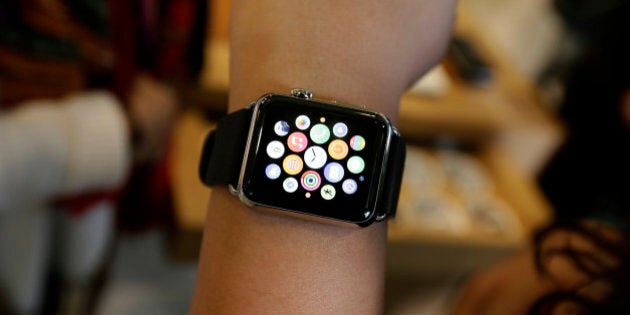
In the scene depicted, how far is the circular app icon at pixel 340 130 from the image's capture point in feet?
1.08

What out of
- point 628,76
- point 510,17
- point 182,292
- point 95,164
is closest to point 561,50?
point 510,17

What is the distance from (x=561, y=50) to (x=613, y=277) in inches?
67.4

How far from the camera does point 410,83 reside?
347 mm

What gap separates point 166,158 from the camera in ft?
2.75

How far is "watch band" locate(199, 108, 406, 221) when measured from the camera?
0.33m

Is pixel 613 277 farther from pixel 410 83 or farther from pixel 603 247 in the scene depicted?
pixel 410 83

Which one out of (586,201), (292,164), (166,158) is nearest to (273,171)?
(292,164)

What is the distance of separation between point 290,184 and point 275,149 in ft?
0.08

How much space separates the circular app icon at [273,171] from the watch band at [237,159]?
0.06 ft

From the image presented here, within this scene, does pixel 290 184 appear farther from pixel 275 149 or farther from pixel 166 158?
pixel 166 158

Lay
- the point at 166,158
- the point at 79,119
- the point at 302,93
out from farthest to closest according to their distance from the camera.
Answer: the point at 166,158 < the point at 79,119 < the point at 302,93

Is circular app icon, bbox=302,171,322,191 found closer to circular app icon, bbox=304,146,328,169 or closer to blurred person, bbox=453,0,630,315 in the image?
circular app icon, bbox=304,146,328,169

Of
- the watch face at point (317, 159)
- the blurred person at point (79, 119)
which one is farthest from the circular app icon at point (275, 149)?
the blurred person at point (79, 119)

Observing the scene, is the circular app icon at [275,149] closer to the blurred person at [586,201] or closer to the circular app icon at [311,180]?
the circular app icon at [311,180]
